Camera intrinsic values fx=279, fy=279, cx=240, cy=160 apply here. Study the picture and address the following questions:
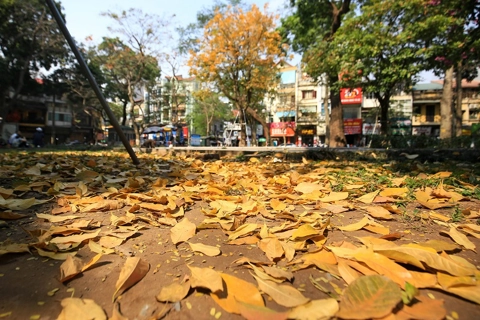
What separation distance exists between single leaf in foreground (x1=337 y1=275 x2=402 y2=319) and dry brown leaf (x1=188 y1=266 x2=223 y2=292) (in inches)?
13.1

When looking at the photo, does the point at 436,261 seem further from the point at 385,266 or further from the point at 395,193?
the point at 395,193

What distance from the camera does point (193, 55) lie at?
12.5m

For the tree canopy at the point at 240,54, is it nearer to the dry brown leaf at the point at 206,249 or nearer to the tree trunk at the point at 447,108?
the tree trunk at the point at 447,108

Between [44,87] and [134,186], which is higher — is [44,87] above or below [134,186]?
above

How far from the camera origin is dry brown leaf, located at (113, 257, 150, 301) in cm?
81

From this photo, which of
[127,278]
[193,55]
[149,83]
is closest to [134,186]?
[127,278]

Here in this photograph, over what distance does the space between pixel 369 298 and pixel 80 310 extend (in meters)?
0.75

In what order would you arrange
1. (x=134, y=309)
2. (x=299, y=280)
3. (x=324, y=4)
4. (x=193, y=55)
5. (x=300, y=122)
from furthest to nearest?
1. (x=300, y=122)
2. (x=193, y=55)
3. (x=324, y=4)
4. (x=299, y=280)
5. (x=134, y=309)

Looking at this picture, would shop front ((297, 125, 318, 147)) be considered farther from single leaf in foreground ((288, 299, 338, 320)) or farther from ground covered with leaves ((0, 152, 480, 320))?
single leaf in foreground ((288, 299, 338, 320))

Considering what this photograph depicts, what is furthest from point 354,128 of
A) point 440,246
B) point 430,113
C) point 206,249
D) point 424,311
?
point 424,311

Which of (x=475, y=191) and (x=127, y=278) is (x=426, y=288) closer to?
(x=127, y=278)

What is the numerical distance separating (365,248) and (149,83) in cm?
2239

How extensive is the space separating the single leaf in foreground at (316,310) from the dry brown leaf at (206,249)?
16.0 inches

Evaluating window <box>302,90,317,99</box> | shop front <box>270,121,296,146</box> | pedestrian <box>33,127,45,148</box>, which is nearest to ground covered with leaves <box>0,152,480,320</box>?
pedestrian <box>33,127,45,148</box>
